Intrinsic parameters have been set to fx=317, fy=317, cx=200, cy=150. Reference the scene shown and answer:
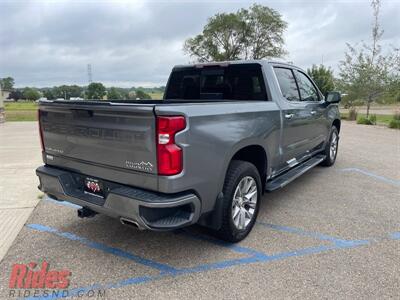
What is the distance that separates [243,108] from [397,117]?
1502 centimetres

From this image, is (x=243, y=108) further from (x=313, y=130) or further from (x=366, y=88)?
(x=366, y=88)

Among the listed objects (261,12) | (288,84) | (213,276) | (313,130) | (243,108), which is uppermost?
(261,12)

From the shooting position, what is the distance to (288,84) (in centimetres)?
461

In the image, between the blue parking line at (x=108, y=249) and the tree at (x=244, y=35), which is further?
the tree at (x=244, y=35)

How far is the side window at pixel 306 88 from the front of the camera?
16.6 feet

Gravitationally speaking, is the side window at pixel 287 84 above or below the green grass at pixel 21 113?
above

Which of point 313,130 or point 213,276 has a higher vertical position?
point 313,130

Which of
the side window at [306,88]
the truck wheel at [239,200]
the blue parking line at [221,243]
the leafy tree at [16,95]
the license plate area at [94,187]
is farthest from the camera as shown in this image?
the leafy tree at [16,95]

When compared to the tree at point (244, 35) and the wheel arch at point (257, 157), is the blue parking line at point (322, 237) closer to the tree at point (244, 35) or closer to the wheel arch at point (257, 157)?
the wheel arch at point (257, 157)

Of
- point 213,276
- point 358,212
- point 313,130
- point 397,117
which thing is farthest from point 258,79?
point 397,117

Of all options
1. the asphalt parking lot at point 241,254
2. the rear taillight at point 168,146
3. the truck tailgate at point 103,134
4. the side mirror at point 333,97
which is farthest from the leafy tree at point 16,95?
the rear taillight at point 168,146

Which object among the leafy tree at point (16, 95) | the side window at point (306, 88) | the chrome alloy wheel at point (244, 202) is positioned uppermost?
the side window at point (306, 88)

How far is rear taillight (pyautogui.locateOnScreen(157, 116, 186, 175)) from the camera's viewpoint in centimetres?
244

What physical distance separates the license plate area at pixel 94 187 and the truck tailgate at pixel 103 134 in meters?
0.16
